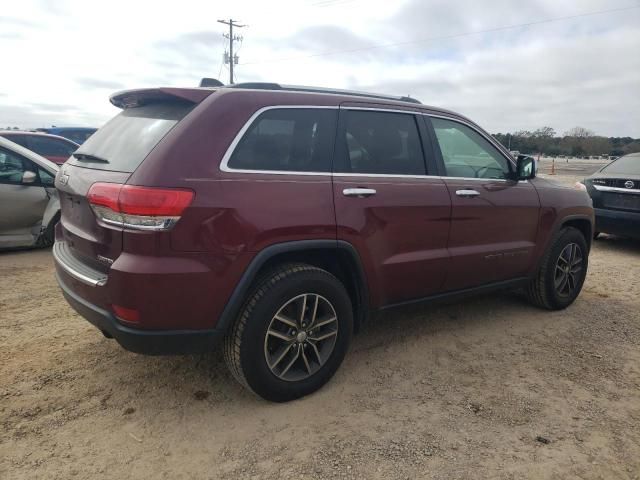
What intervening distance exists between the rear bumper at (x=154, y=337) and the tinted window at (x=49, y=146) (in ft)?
25.9

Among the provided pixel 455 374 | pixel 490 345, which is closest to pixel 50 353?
pixel 455 374

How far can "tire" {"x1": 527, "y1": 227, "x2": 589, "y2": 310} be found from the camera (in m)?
4.54

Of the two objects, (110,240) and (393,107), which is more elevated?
(393,107)

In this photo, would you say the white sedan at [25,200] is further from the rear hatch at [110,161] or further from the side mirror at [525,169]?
the side mirror at [525,169]

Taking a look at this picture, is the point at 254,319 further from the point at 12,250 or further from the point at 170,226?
the point at 12,250

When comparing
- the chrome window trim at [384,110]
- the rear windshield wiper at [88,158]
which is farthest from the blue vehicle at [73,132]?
the chrome window trim at [384,110]

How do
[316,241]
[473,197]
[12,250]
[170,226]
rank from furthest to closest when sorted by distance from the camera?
[12,250] → [473,197] → [316,241] → [170,226]

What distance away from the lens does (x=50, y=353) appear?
3471 millimetres

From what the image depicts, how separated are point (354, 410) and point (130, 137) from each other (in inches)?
81.0

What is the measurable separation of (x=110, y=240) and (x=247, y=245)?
2.27 feet

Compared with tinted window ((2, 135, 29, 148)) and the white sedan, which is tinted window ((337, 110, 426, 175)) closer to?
the white sedan

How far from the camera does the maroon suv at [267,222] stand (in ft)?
8.14

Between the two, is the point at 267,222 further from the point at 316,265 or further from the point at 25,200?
the point at 25,200

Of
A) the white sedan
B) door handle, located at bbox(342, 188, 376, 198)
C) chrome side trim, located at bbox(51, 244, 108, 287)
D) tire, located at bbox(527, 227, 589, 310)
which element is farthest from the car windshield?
the white sedan
